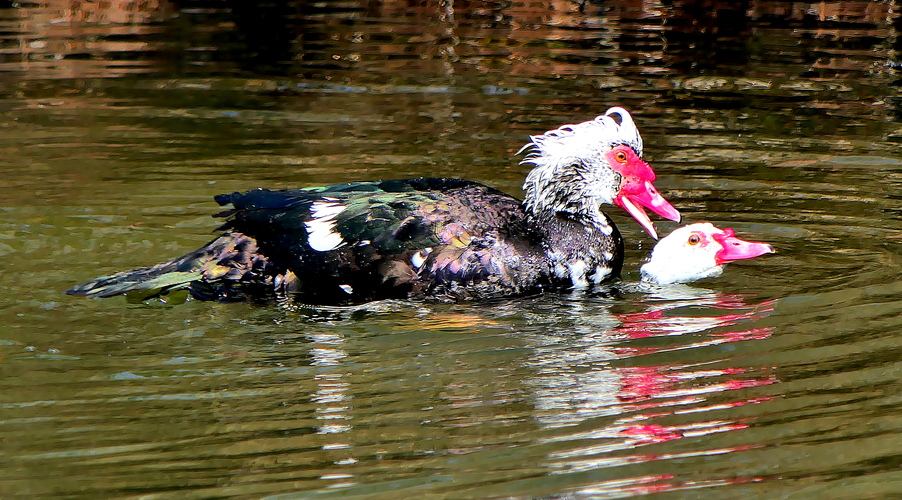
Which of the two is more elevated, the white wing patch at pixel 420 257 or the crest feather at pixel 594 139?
the crest feather at pixel 594 139

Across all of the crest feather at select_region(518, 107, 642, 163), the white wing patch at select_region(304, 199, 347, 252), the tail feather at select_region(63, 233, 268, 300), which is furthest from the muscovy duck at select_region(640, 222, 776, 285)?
the tail feather at select_region(63, 233, 268, 300)

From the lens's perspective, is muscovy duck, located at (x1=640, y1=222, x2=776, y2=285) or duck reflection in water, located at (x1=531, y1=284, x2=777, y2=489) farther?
muscovy duck, located at (x1=640, y1=222, x2=776, y2=285)

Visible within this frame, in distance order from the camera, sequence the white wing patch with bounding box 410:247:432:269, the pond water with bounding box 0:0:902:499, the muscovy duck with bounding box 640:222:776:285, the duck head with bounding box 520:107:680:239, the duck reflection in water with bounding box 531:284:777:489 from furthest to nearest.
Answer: the duck head with bounding box 520:107:680:239 < the muscovy duck with bounding box 640:222:776:285 < the white wing patch with bounding box 410:247:432:269 < the duck reflection in water with bounding box 531:284:777:489 < the pond water with bounding box 0:0:902:499

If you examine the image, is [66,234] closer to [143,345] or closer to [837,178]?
[143,345]

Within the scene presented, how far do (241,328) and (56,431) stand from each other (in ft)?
4.86

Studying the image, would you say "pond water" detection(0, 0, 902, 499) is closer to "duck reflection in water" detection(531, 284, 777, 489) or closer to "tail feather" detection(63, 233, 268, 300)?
"duck reflection in water" detection(531, 284, 777, 489)

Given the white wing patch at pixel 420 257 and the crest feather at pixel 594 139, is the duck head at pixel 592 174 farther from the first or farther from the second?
the white wing patch at pixel 420 257

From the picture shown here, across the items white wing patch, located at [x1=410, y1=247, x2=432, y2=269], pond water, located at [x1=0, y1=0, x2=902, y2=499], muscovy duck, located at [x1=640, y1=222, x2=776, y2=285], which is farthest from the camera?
muscovy duck, located at [x1=640, y1=222, x2=776, y2=285]

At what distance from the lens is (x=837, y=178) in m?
8.95

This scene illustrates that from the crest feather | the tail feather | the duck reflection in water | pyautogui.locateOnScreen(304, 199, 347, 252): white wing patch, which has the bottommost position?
the duck reflection in water

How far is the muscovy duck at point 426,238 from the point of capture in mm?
6578

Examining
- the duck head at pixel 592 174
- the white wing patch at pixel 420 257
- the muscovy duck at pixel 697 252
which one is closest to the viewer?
the white wing patch at pixel 420 257

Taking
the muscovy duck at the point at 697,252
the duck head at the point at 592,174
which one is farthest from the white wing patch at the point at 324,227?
the muscovy duck at the point at 697,252

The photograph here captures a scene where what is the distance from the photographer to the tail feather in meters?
6.64
